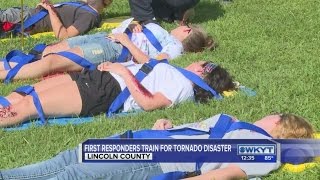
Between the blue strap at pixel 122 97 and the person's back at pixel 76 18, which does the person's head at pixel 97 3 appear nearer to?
the person's back at pixel 76 18

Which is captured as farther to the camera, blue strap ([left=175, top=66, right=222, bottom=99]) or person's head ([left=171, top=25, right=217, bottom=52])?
person's head ([left=171, top=25, right=217, bottom=52])

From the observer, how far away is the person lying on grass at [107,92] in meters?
5.01

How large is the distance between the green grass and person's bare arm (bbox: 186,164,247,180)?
371 millimetres

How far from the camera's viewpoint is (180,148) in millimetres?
2688

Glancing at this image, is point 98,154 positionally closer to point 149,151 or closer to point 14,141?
point 149,151

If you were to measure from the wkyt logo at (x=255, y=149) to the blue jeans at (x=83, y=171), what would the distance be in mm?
1131

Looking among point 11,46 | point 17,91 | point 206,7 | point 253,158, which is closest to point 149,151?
point 253,158

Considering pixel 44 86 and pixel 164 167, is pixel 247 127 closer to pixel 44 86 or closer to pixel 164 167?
pixel 164 167

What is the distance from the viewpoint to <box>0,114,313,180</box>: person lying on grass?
3682 millimetres

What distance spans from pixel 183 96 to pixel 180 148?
2428 millimetres

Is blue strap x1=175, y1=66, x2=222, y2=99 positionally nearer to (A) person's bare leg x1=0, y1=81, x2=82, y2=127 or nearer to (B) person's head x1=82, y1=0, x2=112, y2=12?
(A) person's bare leg x1=0, y1=81, x2=82, y2=127

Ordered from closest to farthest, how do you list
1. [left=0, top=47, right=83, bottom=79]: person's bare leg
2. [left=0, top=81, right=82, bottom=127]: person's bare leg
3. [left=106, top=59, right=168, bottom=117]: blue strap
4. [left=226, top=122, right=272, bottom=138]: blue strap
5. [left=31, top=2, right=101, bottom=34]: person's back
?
[left=226, top=122, right=272, bottom=138]: blue strap → [left=0, top=81, right=82, bottom=127]: person's bare leg → [left=106, top=59, right=168, bottom=117]: blue strap → [left=0, top=47, right=83, bottom=79]: person's bare leg → [left=31, top=2, right=101, bottom=34]: person's back

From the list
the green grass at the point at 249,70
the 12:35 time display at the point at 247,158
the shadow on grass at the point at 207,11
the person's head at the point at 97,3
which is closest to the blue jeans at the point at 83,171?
the green grass at the point at 249,70

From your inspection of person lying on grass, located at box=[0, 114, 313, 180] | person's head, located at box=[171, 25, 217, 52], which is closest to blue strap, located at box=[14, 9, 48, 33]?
person's head, located at box=[171, 25, 217, 52]
